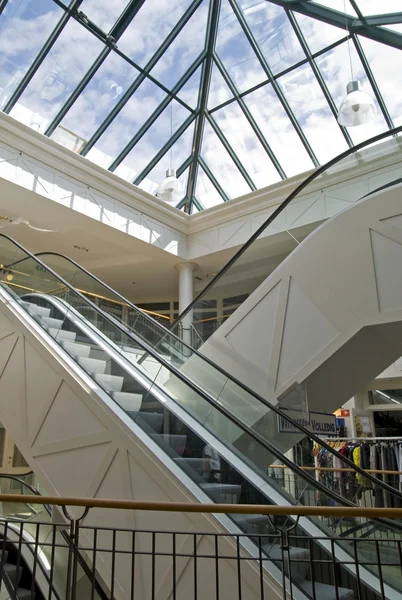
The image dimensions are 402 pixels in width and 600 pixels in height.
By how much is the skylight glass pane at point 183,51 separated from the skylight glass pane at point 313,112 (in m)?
2.33

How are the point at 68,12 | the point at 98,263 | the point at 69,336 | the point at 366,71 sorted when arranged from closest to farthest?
1. the point at 69,336
2. the point at 68,12
3. the point at 366,71
4. the point at 98,263

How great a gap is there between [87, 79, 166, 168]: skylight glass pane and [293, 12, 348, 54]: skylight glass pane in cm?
395

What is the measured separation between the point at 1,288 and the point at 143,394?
442 centimetres

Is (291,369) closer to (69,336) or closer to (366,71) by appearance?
(69,336)

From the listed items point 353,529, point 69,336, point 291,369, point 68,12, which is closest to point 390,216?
point 291,369

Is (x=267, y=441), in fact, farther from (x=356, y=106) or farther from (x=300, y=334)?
(x=356, y=106)

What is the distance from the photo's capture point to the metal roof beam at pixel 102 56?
1066 cm

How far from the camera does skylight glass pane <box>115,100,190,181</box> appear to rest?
43.8 ft

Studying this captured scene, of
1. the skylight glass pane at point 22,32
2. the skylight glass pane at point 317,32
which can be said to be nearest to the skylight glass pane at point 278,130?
the skylight glass pane at point 317,32

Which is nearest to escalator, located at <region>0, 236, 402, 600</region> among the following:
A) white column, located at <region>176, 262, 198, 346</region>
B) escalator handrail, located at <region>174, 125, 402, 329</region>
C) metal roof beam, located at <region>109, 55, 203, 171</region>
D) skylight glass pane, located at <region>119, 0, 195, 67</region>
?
escalator handrail, located at <region>174, 125, 402, 329</region>

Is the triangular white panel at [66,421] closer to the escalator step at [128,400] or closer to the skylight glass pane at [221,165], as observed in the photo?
the escalator step at [128,400]

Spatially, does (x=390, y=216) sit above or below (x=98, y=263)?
below

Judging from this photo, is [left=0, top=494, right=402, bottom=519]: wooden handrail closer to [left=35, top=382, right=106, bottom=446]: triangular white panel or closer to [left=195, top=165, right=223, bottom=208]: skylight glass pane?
[left=35, top=382, right=106, bottom=446]: triangular white panel

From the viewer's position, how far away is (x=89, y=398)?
229 inches
